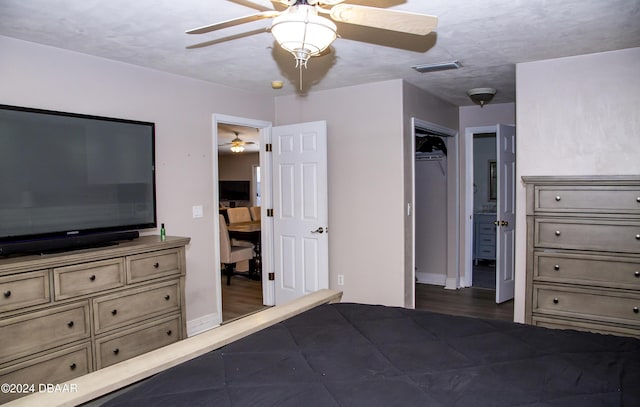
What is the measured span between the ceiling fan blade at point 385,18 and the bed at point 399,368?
1.35 meters

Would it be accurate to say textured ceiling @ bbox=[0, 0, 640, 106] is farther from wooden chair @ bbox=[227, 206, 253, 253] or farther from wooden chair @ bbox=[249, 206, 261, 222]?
wooden chair @ bbox=[249, 206, 261, 222]

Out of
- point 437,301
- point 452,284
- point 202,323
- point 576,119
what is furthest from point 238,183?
point 576,119

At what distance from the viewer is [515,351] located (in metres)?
1.73

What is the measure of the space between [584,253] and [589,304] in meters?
0.37

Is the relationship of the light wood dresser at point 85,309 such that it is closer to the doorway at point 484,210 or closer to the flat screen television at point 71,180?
the flat screen television at point 71,180

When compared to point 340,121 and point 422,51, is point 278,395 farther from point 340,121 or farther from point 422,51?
point 340,121

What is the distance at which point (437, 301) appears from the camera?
205 inches

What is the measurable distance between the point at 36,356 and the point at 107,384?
1.38 meters

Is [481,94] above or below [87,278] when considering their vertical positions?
above

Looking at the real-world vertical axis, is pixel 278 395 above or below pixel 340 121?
below

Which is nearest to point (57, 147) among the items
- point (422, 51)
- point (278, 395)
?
point (278, 395)

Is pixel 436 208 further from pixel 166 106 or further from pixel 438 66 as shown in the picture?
pixel 166 106

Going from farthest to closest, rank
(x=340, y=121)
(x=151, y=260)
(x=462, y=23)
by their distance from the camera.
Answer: (x=340, y=121) < (x=151, y=260) < (x=462, y=23)

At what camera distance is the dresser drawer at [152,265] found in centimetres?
310
